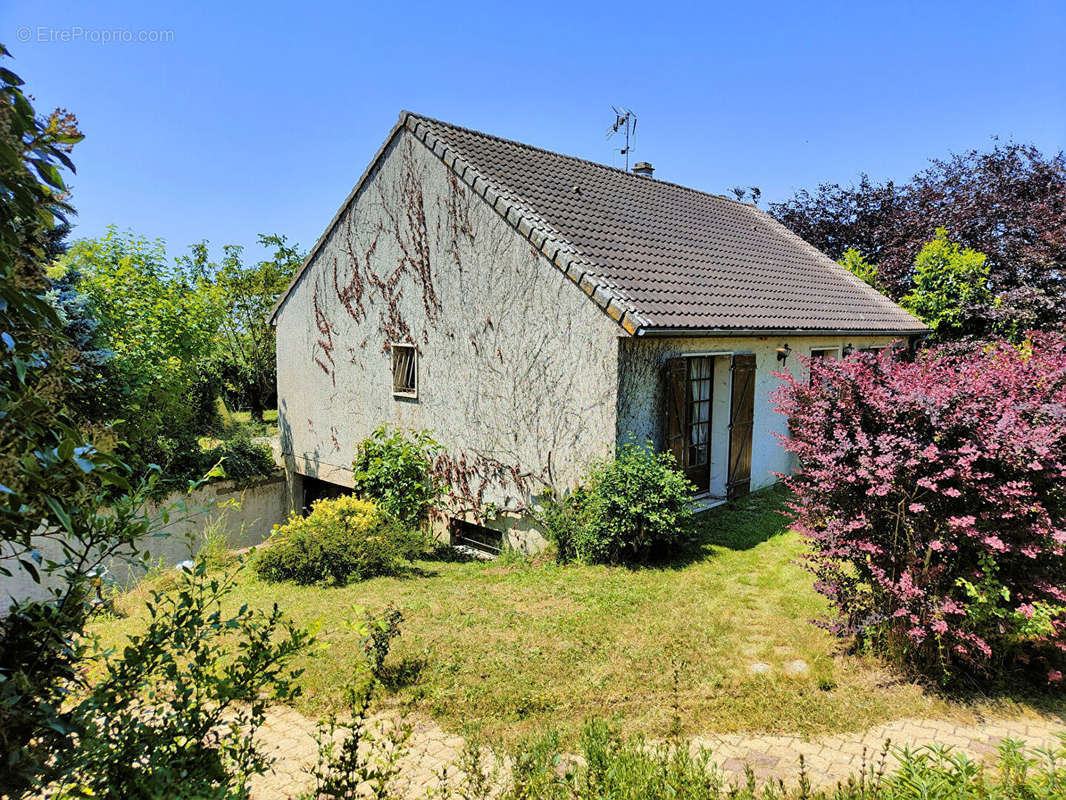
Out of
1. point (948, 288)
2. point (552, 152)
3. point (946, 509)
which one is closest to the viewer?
point (946, 509)

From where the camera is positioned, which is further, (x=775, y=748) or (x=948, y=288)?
(x=948, y=288)

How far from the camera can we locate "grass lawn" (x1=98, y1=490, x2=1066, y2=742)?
4.67 m

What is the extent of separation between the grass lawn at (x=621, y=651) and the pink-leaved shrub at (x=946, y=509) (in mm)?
534

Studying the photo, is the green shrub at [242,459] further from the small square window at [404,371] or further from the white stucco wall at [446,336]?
the small square window at [404,371]

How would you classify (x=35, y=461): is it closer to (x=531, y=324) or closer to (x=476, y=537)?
(x=531, y=324)

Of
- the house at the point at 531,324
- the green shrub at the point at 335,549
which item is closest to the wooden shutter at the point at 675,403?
the house at the point at 531,324

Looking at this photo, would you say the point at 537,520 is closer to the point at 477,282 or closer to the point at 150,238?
the point at 477,282

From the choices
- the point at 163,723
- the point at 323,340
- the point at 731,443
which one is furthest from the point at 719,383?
the point at 163,723

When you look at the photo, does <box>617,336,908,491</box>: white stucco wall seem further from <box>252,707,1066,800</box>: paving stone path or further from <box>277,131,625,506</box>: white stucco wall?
<box>252,707,1066,800</box>: paving stone path

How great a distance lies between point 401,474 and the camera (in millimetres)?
11164

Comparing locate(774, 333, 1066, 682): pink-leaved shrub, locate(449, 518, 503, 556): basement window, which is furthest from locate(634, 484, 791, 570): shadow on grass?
locate(449, 518, 503, 556): basement window

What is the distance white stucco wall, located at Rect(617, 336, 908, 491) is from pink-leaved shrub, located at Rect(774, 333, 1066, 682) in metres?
1.86

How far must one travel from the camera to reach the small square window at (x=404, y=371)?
38.9 feet

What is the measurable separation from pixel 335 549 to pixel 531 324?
4660mm
